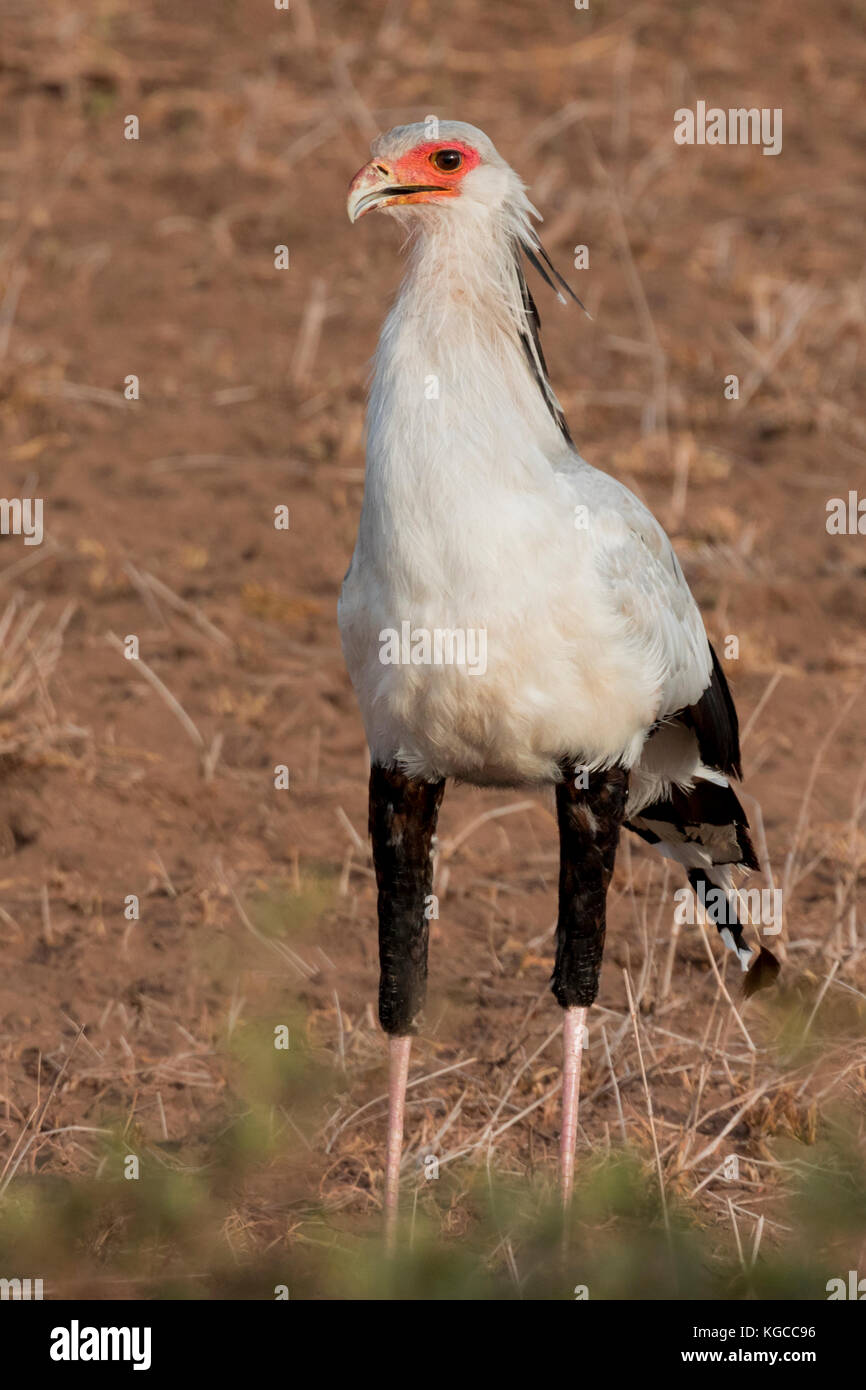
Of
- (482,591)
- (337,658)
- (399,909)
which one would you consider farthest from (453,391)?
(337,658)

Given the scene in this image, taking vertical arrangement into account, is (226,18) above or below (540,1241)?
above

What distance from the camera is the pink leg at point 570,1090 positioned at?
4316 millimetres

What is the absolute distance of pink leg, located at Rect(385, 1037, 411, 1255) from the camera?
4293mm

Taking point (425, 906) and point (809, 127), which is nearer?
point (425, 906)

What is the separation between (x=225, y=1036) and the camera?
5004mm

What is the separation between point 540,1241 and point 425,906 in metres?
0.79

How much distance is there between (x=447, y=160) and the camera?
4.00 m

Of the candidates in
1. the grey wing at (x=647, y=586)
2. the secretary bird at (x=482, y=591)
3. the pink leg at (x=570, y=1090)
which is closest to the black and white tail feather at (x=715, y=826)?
the grey wing at (x=647, y=586)

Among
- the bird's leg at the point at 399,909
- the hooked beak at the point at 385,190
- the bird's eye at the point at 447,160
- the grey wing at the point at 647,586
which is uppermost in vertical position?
the bird's eye at the point at 447,160

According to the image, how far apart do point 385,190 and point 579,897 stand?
1.61 meters

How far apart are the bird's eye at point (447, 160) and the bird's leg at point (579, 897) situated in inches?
51.6

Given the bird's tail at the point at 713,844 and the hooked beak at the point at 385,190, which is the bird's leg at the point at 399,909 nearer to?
the bird's tail at the point at 713,844

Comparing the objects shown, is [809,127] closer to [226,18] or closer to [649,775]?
[226,18]
